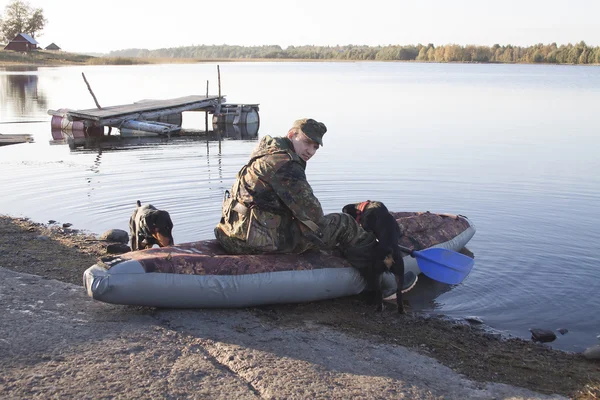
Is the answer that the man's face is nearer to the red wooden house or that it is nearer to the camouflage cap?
the camouflage cap

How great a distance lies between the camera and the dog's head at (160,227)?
277 inches

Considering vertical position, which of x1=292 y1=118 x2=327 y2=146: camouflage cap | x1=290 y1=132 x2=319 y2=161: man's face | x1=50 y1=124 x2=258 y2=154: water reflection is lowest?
x1=50 y1=124 x2=258 y2=154: water reflection

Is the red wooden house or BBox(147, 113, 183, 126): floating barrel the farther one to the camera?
the red wooden house

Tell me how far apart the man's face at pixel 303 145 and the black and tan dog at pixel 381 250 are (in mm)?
995

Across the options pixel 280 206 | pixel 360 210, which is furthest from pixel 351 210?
pixel 280 206

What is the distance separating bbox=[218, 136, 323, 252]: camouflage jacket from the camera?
6.04m

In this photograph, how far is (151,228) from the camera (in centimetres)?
706

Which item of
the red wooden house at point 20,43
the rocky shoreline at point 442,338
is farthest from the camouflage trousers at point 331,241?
the red wooden house at point 20,43

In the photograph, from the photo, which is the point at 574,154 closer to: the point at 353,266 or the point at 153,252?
the point at 353,266

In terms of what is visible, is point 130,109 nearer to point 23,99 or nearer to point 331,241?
point 23,99

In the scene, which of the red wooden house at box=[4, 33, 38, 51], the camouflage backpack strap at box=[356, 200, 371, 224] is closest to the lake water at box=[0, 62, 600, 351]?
the camouflage backpack strap at box=[356, 200, 371, 224]

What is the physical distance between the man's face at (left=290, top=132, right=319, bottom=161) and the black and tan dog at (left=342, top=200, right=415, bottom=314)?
995mm

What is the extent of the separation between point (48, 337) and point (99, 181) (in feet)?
31.1

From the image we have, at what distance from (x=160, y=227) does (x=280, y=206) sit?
156cm
